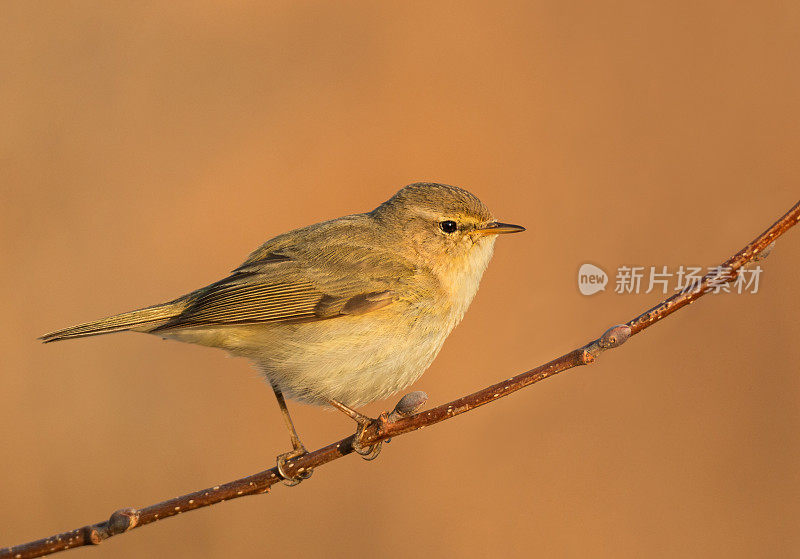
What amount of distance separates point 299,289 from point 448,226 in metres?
0.67

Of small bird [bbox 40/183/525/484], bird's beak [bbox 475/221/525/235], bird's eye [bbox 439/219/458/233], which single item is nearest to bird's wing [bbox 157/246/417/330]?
small bird [bbox 40/183/525/484]

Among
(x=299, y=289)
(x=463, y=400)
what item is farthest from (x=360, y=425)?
(x=463, y=400)

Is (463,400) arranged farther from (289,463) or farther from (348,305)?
(348,305)

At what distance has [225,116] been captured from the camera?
6.36 meters

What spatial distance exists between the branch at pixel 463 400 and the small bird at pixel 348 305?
61 centimetres

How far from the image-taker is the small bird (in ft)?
10.0

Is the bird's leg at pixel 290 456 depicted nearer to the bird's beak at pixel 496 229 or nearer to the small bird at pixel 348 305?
the small bird at pixel 348 305

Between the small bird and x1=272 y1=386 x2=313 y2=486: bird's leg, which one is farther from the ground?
the small bird

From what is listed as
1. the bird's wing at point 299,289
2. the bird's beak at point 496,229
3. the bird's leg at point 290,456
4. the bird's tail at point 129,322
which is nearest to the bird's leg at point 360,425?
the bird's leg at point 290,456

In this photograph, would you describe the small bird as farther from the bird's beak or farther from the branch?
the branch

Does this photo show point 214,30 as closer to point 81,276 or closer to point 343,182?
point 343,182

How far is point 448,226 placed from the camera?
10.9ft

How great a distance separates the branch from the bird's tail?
0.90m

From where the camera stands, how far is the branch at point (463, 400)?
1999 millimetres
